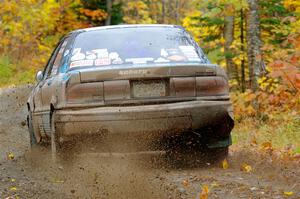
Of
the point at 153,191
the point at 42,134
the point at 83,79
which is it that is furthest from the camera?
the point at 42,134

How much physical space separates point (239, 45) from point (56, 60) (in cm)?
1161

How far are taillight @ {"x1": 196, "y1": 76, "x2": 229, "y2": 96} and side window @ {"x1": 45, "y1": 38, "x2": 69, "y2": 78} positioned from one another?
1.80 meters

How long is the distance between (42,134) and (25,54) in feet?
63.2

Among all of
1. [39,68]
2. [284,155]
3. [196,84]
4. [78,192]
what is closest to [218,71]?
[196,84]

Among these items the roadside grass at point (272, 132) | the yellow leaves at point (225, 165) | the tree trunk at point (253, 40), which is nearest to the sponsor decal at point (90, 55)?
the yellow leaves at point (225, 165)

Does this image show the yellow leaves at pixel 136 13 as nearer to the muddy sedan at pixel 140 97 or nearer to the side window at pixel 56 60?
the side window at pixel 56 60

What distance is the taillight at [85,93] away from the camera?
6262 millimetres

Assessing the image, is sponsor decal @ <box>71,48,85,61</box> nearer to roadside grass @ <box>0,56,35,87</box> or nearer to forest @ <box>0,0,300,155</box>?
forest @ <box>0,0,300,155</box>

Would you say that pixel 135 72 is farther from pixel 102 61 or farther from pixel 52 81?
pixel 52 81

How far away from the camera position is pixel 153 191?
213 inches

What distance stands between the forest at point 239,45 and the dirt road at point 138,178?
1113mm

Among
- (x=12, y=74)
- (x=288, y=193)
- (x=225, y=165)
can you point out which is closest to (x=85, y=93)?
(x=225, y=165)

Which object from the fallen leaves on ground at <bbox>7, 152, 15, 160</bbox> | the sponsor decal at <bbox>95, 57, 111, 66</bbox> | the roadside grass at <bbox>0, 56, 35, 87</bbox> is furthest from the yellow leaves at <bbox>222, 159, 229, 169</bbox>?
the roadside grass at <bbox>0, 56, 35, 87</bbox>

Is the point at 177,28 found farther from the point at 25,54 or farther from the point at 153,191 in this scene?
the point at 25,54
